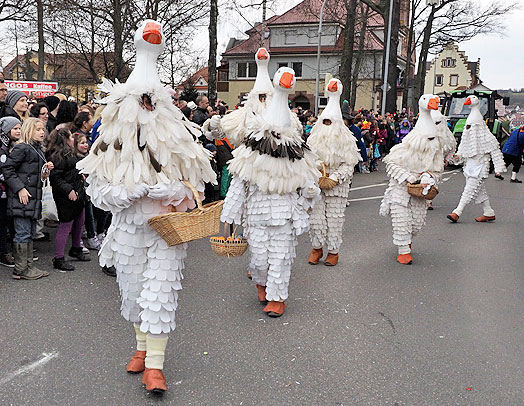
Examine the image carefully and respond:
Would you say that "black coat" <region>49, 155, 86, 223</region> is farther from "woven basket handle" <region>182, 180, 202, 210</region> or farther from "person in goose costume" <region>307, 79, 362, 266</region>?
"woven basket handle" <region>182, 180, 202, 210</region>

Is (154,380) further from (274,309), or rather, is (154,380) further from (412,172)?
(412,172)

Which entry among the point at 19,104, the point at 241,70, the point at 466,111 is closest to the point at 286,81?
the point at 19,104

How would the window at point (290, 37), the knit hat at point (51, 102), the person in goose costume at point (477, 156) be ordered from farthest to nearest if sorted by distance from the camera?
the window at point (290, 37) → the person in goose costume at point (477, 156) → the knit hat at point (51, 102)

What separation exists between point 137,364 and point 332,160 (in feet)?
10.8

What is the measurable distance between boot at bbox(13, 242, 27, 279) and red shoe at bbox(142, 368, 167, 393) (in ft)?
8.72

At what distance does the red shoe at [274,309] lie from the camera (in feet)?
14.8

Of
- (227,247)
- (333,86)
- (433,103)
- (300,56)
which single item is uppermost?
(300,56)

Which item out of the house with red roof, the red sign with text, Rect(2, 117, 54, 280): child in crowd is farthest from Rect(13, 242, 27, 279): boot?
the house with red roof

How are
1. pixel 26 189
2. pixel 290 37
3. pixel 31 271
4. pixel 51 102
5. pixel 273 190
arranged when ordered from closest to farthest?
pixel 273 190, pixel 26 189, pixel 31 271, pixel 51 102, pixel 290 37

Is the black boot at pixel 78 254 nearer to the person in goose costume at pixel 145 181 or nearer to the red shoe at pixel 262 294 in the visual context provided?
the red shoe at pixel 262 294

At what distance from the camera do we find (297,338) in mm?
4117

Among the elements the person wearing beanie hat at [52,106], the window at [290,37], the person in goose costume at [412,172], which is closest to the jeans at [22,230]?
the person wearing beanie hat at [52,106]

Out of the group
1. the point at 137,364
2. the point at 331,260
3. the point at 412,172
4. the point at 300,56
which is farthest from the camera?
the point at 300,56

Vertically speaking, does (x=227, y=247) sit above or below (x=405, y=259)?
above
